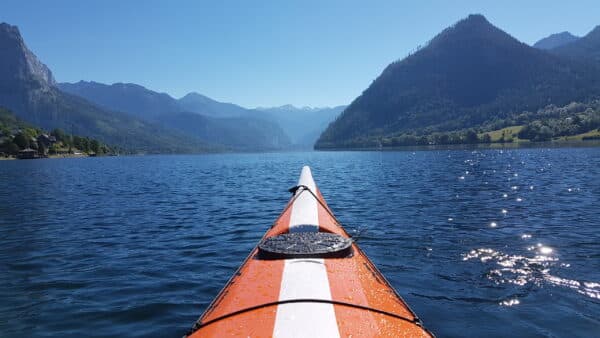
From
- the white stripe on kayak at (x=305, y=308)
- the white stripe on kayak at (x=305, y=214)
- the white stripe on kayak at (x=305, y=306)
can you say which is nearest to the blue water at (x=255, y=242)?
the white stripe on kayak at (x=305, y=214)

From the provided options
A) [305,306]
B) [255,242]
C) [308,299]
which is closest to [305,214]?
[255,242]

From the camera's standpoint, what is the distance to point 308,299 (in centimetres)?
559

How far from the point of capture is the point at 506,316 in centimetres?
917

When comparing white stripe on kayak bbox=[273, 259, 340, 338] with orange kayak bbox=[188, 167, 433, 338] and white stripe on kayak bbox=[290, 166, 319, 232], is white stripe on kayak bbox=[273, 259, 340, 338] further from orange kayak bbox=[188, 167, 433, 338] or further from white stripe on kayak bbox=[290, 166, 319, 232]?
white stripe on kayak bbox=[290, 166, 319, 232]

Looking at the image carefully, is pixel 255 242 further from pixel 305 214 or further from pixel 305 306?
pixel 305 306

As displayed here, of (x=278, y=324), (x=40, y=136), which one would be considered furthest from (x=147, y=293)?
(x=40, y=136)

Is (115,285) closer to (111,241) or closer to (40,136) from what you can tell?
(111,241)

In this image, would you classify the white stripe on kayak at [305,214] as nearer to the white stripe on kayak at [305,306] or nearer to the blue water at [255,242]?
the blue water at [255,242]

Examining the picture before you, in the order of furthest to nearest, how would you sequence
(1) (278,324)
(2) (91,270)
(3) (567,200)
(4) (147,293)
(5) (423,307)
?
(3) (567,200) < (2) (91,270) < (4) (147,293) < (5) (423,307) < (1) (278,324)

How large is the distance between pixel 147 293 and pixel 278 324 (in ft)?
23.9

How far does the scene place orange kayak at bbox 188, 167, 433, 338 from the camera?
16.4ft

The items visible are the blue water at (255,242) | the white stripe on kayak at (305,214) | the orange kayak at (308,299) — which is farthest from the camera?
the white stripe on kayak at (305,214)

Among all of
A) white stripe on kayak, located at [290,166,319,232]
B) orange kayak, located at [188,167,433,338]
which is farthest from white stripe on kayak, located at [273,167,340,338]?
white stripe on kayak, located at [290,166,319,232]

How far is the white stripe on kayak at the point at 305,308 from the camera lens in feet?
15.7
